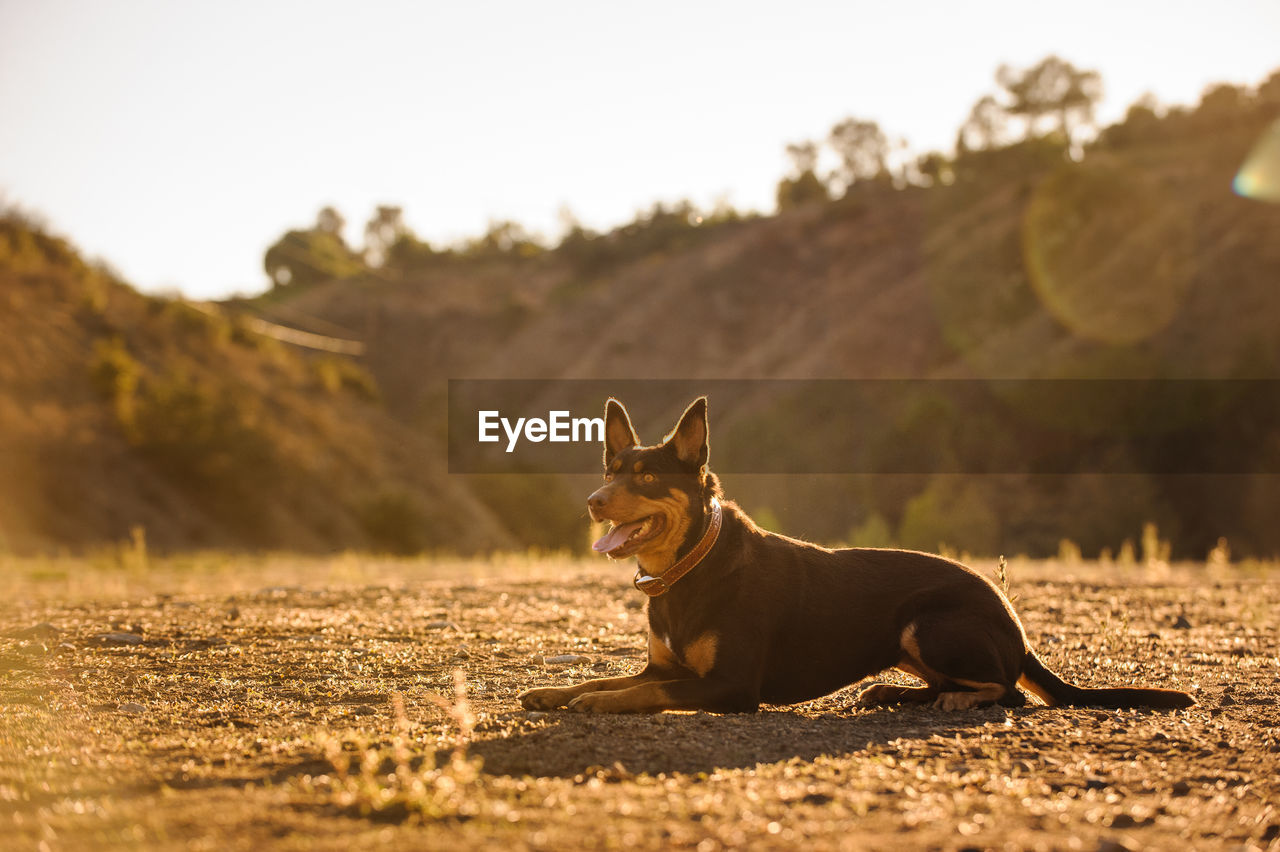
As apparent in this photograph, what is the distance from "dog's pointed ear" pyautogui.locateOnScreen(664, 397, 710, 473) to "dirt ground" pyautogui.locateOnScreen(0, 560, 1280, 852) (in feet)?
4.68

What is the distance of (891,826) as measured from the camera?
3424mm

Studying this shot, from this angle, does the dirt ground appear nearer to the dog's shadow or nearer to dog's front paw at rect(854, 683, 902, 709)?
the dog's shadow

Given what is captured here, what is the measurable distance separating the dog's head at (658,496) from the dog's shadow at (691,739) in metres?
0.92

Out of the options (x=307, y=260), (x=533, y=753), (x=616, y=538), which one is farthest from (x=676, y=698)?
(x=307, y=260)

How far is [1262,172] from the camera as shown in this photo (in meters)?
52.8

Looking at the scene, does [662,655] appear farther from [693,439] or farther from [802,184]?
[802,184]

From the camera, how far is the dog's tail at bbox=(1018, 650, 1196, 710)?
5727 mm

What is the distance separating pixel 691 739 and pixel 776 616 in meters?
1.29

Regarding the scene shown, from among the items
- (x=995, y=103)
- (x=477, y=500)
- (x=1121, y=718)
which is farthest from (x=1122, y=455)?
(x=995, y=103)

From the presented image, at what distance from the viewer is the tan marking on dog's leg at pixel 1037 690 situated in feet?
19.5

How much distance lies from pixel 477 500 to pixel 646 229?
161ft

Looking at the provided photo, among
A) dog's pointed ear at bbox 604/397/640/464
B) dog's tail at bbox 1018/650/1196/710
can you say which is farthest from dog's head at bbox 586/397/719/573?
dog's tail at bbox 1018/650/1196/710

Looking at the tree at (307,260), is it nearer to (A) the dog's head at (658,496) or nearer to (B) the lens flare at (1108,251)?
(B) the lens flare at (1108,251)

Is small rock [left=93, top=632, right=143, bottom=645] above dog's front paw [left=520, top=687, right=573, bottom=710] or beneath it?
beneath
